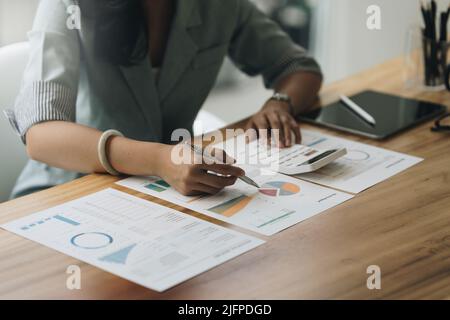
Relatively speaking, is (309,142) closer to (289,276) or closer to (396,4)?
(289,276)

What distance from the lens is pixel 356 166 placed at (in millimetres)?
1244

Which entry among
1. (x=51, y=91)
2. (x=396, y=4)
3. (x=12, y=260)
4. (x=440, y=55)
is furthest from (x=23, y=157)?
(x=396, y=4)

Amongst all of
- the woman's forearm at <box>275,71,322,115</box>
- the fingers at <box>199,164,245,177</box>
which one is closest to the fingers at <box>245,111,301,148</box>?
the woman's forearm at <box>275,71,322,115</box>

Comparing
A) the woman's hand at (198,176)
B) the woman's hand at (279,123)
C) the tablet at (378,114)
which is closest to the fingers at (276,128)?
the woman's hand at (279,123)

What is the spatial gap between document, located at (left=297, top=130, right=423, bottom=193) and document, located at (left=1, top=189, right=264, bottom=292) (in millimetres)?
261

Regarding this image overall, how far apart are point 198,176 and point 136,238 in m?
0.18

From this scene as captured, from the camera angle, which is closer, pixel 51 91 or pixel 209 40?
pixel 51 91

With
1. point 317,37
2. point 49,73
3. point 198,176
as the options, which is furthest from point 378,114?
point 317,37

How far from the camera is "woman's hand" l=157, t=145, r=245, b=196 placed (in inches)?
43.5

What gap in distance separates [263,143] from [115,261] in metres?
0.52

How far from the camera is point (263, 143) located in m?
1.35

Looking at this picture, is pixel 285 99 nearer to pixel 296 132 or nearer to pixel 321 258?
pixel 296 132

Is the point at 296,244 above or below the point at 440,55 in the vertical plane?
below

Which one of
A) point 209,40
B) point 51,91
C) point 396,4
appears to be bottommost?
point 51,91
